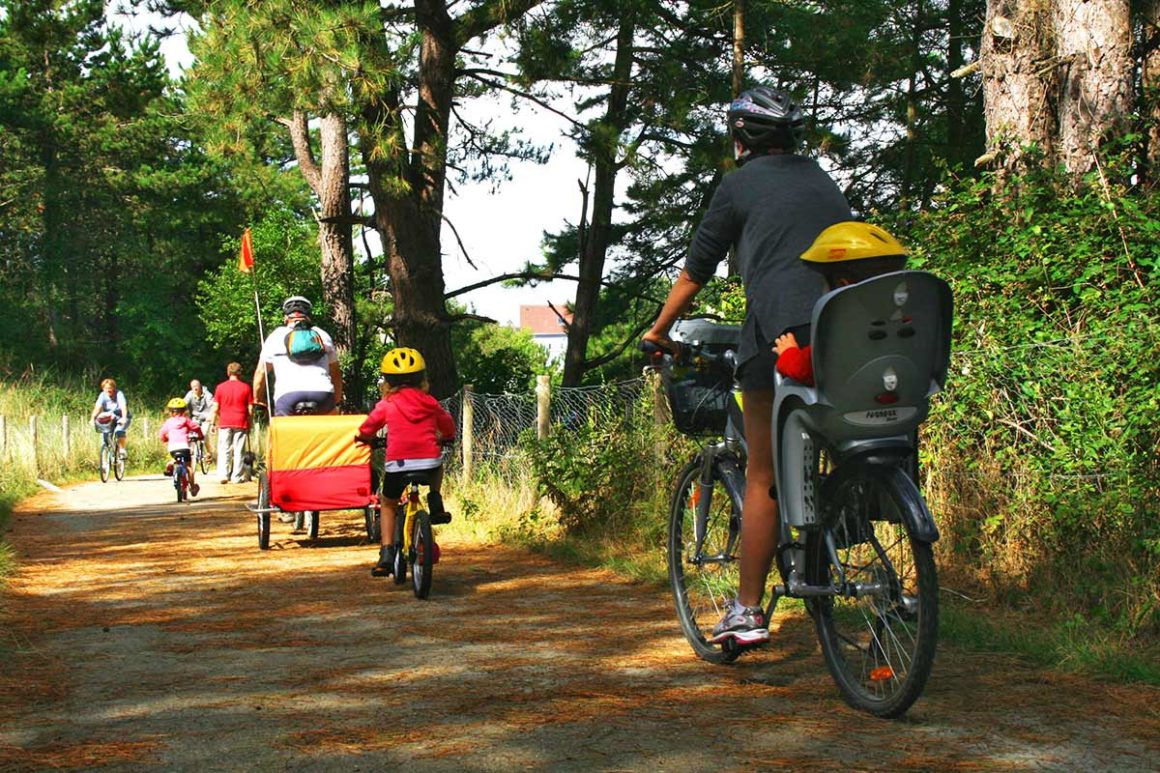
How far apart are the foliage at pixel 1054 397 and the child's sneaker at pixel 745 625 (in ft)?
5.94

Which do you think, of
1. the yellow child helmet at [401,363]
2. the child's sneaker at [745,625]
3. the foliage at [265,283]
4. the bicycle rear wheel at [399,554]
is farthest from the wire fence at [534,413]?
the foliage at [265,283]

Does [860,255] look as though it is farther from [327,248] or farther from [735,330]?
[327,248]

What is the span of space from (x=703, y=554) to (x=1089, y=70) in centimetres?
539

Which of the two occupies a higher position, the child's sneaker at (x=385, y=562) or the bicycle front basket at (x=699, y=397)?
the bicycle front basket at (x=699, y=397)

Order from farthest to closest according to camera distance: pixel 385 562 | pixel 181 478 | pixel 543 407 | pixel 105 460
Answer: pixel 105 460 < pixel 181 478 < pixel 543 407 < pixel 385 562

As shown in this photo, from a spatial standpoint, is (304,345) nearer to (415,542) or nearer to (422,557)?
(415,542)

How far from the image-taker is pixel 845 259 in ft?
14.7

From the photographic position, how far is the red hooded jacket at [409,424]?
8.30 metres

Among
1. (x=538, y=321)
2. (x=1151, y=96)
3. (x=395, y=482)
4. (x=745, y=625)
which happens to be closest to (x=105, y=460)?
(x=395, y=482)

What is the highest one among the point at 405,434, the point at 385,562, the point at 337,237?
the point at 337,237

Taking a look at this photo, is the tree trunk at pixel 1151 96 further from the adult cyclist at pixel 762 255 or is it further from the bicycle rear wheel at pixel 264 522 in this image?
the bicycle rear wheel at pixel 264 522

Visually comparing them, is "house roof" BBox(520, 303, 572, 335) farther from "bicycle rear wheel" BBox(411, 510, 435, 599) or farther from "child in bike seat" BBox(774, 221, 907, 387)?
"child in bike seat" BBox(774, 221, 907, 387)

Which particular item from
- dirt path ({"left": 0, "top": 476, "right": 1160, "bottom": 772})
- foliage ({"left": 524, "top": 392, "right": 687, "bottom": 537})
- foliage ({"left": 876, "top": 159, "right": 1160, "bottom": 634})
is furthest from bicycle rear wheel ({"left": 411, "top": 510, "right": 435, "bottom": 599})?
foliage ({"left": 876, "top": 159, "right": 1160, "bottom": 634})

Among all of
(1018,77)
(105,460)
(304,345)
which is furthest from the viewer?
(105,460)
